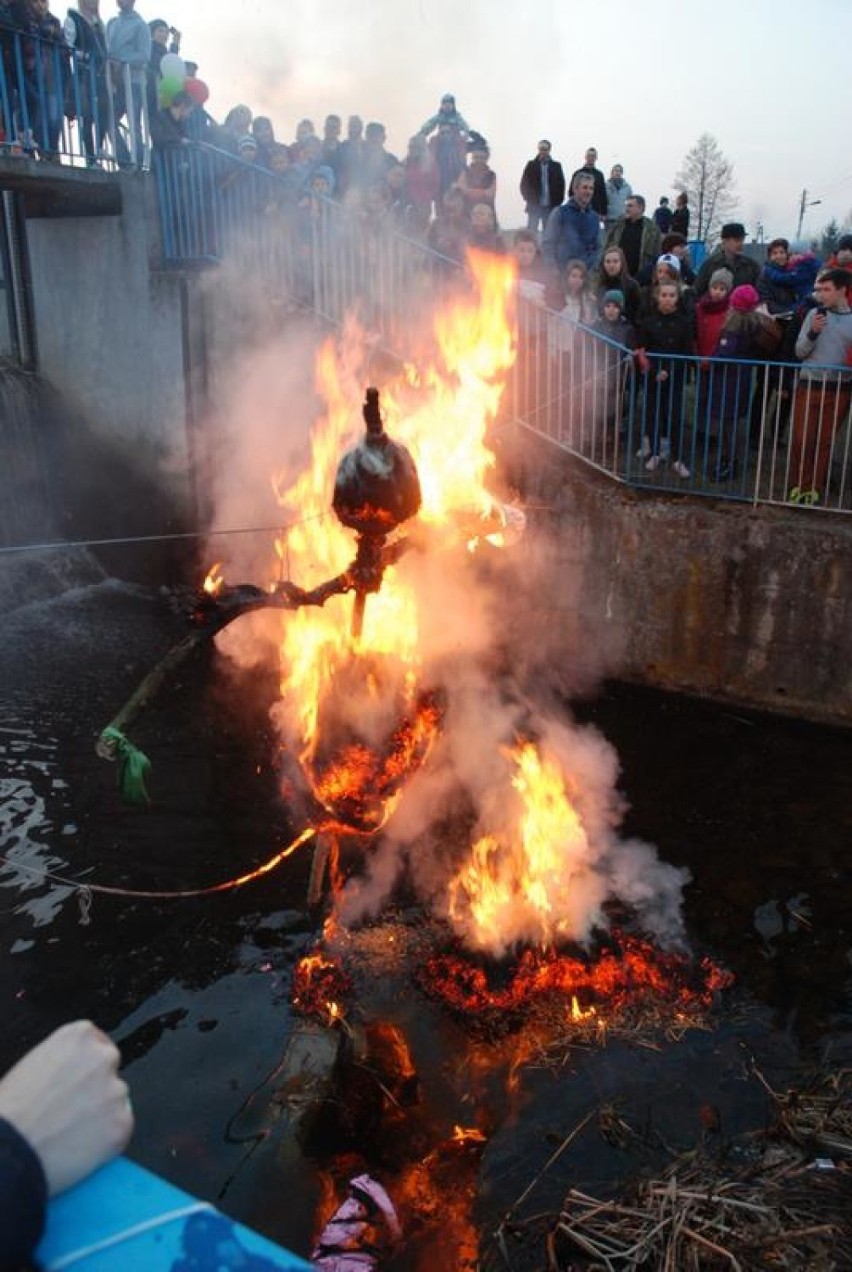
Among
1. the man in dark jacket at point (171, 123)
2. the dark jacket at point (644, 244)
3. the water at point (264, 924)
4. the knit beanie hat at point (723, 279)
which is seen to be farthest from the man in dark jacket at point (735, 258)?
the man in dark jacket at point (171, 123)

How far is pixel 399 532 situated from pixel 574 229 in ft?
23.8

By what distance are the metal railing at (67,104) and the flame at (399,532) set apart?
465 centimetres

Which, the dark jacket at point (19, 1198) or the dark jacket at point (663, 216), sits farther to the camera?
the dark jacket at point (663, 216)

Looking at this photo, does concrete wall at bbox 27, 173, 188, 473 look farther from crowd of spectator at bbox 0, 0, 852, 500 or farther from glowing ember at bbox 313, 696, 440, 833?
glowing ember at bbox 313, 696, 440, 833

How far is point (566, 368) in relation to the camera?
11.4 meters

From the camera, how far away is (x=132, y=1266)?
4.85 feet

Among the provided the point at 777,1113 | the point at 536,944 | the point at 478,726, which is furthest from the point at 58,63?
the point at 777,1113

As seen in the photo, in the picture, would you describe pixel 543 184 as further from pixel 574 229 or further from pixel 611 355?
pixel 611 355

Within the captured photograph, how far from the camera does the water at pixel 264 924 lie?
16.9 ft

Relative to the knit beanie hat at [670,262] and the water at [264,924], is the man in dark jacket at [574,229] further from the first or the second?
the water at [264,924]

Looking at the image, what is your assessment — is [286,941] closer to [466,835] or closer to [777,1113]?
[466,835]

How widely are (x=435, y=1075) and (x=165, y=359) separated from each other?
10.9m

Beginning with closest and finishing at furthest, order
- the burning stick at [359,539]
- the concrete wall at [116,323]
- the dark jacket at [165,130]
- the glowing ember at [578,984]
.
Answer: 1. the burning stick at [359,539]
2. the glowing ember at [578,984]
3. the dark jacket at [165,130]
4. the concrete wall at [116,323]

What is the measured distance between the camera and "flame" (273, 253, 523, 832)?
798 cm
